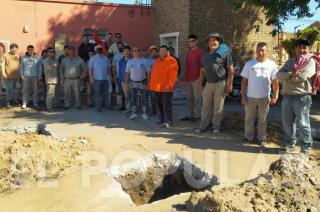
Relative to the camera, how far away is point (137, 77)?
925 centimetres

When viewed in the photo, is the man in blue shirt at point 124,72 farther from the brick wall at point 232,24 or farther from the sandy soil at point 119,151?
the brick wall at point 232,24

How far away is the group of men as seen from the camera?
251 inches

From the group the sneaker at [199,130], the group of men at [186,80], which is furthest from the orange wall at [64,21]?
the sneaker at [199,130]

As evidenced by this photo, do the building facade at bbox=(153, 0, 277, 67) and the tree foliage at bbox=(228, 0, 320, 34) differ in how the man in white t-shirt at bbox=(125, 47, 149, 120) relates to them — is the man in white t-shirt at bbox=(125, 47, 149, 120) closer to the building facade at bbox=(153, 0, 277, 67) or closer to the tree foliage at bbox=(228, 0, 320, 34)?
the tree foliage at bbox=(228, 0, 320, 34)

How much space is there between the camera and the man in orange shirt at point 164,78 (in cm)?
832

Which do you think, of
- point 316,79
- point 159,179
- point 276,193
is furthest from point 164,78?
point 276,193

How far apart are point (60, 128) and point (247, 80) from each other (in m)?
3.72

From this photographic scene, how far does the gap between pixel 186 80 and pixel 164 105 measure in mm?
870

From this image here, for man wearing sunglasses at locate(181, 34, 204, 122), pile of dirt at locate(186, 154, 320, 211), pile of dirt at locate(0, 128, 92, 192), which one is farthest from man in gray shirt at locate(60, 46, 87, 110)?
pile of dirt at locate(186, 154, 320, 211)

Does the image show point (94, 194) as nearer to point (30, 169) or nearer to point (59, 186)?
point (59, 186)

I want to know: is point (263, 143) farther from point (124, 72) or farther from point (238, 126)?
point (124, 72)

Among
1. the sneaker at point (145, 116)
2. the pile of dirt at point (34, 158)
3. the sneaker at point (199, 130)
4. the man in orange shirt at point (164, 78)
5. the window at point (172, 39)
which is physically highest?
the window at point (172, 39)

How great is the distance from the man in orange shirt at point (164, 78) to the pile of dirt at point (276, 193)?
13.2ft

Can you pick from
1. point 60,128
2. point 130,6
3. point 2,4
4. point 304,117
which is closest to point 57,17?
point 2,4
